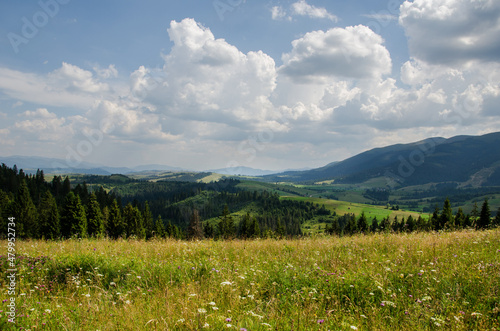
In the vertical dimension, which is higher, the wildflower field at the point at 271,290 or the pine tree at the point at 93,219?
the wildflower field at the point at 271,290

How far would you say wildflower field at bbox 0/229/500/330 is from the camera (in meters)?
4.27


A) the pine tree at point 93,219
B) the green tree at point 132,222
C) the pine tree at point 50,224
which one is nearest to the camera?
the pine tree at point 50,224

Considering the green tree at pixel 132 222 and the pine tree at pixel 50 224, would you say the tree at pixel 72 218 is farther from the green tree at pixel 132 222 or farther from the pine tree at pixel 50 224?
the green tree at pixel 132 222

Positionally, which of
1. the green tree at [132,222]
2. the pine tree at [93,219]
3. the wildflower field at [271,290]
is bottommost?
the green tree at [132,222]

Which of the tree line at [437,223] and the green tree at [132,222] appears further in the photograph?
the green tree at [132,222]

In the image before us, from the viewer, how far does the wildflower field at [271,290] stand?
427cm

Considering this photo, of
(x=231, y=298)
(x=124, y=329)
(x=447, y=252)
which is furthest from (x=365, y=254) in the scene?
(x=124, y=329)

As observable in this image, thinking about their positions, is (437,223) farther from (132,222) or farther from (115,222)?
(132,222)

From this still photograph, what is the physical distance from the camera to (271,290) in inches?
→ 228

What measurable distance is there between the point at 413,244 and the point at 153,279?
8011 millimetres

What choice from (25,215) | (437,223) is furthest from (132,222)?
(437,223)

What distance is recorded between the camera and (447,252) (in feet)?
24.6

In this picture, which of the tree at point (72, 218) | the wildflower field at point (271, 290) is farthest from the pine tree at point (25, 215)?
the wildflower field at point (271, 290)

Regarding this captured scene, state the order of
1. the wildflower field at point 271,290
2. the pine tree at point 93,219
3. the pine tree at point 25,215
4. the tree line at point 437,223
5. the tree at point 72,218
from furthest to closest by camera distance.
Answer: the pine tree at point 93,219
the pine tree at point 25,215
the tree at point 72,218
the tree line at point 437,223
the wildflower field at point 271,290
